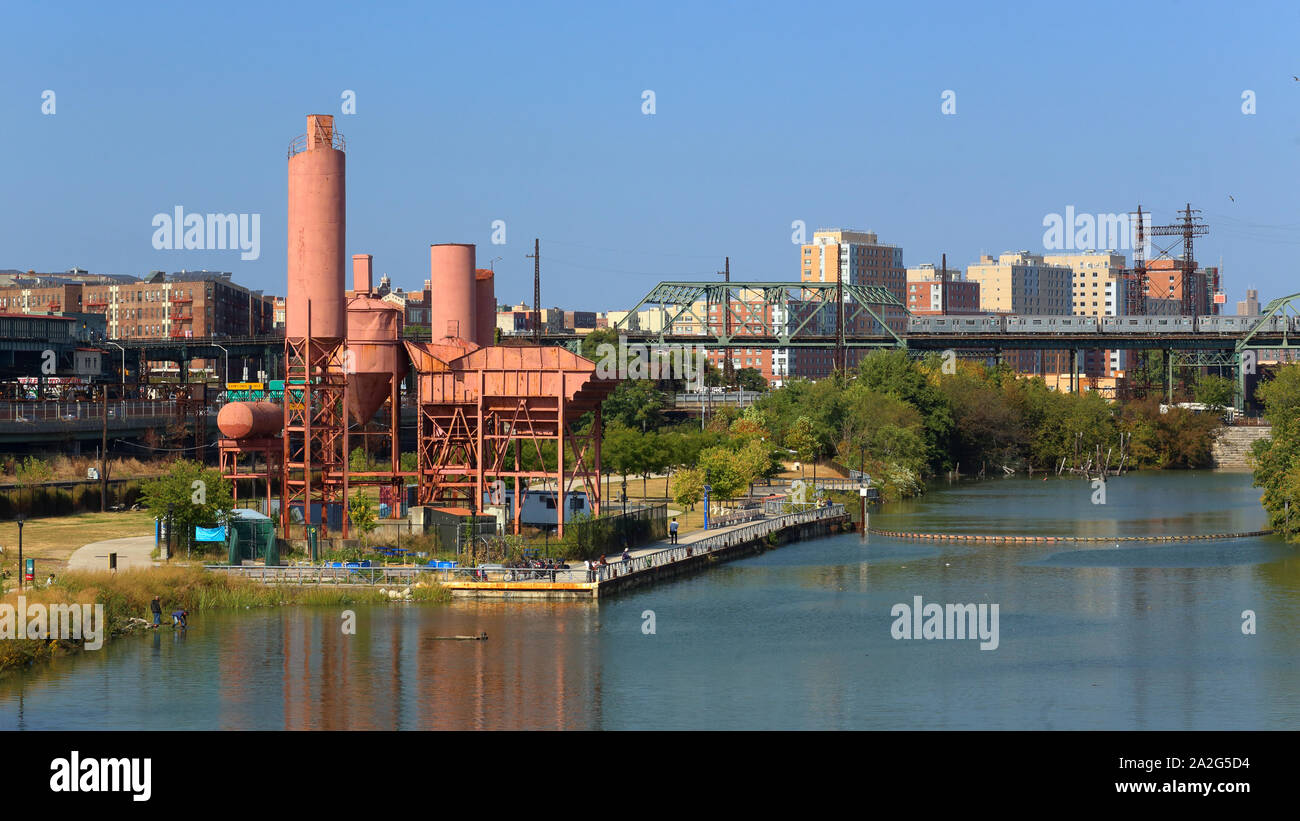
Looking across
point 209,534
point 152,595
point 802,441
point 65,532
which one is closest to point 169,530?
point 209,534

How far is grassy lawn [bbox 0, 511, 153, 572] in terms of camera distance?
56812 millimetres

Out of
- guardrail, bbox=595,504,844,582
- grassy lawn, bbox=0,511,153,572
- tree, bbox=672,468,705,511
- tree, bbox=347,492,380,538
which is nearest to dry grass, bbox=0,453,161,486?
grassy lawn, bbox=0,511,153,572

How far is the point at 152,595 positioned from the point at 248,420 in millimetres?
11825

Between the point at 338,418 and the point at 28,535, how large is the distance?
39.6 feet

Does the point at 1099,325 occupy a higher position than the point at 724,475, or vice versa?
the point at 1099,325

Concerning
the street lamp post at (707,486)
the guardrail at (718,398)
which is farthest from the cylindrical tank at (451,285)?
the guardrail at (718,398)

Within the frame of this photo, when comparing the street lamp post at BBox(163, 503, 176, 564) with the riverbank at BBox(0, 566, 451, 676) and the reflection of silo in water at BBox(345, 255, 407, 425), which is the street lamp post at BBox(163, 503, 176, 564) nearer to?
the riverbank at BBox(0, 566, 451, 676)

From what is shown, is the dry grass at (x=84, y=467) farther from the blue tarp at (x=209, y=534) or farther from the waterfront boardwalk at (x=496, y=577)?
the waterfront boardwalk at (x=496, y=577)

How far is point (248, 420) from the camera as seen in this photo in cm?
6034

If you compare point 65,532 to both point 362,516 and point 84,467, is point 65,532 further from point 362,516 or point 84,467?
point 84,467

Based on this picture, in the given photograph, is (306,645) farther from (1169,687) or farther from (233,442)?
(1169,687)

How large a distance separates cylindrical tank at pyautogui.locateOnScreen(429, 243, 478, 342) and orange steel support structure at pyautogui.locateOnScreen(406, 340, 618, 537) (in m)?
5.40
